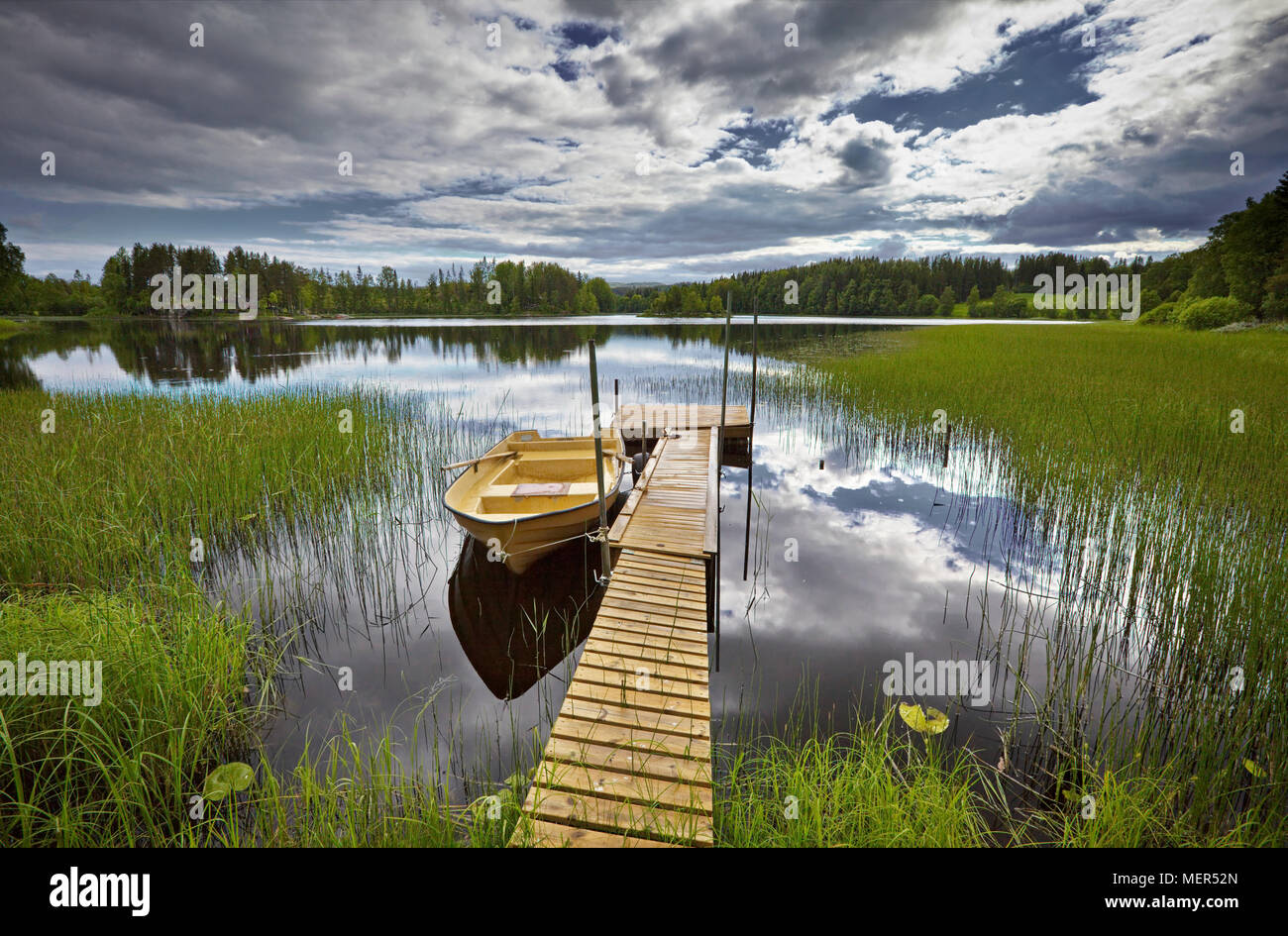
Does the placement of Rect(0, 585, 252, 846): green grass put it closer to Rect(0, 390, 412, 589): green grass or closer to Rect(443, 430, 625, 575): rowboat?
Rect(0, 390, 412, 589): green grass

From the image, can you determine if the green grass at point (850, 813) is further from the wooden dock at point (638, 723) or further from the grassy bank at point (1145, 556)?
the grassy bank at point (1145, 556)

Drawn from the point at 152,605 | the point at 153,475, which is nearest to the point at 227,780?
the point at 152,605

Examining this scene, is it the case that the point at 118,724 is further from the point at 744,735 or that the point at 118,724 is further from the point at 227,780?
the point at 744,735

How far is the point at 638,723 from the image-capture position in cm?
368

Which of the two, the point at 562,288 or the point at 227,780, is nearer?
the point at 227,780

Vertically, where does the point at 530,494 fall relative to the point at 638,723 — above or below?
above

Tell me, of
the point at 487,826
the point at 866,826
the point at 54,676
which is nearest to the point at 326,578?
the point at 54,676

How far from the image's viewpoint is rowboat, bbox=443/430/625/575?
6.70 meters

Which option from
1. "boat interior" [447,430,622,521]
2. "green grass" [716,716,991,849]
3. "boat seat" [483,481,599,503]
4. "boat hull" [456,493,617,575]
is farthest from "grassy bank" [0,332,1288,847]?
"boat seat" [483,481,599,503]

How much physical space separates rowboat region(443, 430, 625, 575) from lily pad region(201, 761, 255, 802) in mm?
3201

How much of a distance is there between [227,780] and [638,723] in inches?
117
